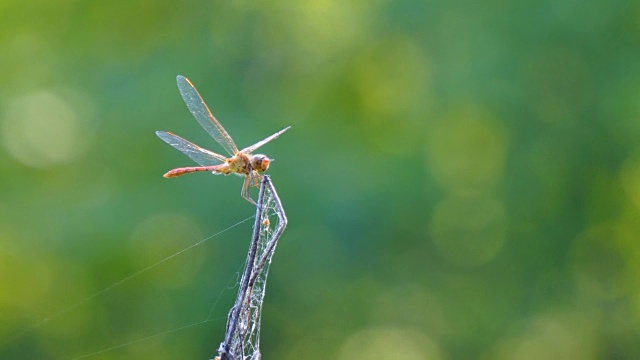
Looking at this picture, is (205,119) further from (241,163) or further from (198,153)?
(241,163)

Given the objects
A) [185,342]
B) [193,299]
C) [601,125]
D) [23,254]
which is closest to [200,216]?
[193,299]

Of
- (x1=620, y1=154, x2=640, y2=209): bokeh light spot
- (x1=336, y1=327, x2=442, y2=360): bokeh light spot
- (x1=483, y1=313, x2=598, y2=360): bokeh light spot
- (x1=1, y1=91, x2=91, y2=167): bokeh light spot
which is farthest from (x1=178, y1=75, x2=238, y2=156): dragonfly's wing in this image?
(x1=620, y1=154, x2=640, y2=209): bokeh light spot

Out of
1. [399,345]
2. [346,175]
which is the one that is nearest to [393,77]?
[346,175]

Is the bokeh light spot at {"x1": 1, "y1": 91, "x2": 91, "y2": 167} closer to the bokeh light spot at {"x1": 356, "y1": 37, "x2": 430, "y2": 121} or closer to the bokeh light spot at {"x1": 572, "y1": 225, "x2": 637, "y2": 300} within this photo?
the bokeh light spot at {"x1": 356, "y1": 37, "x2": 430, "y2": 121}

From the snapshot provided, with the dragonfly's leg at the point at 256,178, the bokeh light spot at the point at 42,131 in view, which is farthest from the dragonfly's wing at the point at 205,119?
the bokeh light spot at the point at 42,131

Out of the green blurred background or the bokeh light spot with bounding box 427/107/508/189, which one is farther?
the bokeh light spot with bounding box 427/107/508/189

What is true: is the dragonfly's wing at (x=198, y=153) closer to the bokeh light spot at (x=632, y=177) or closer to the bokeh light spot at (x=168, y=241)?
the bokeh light spot at (x=168, y=241)
